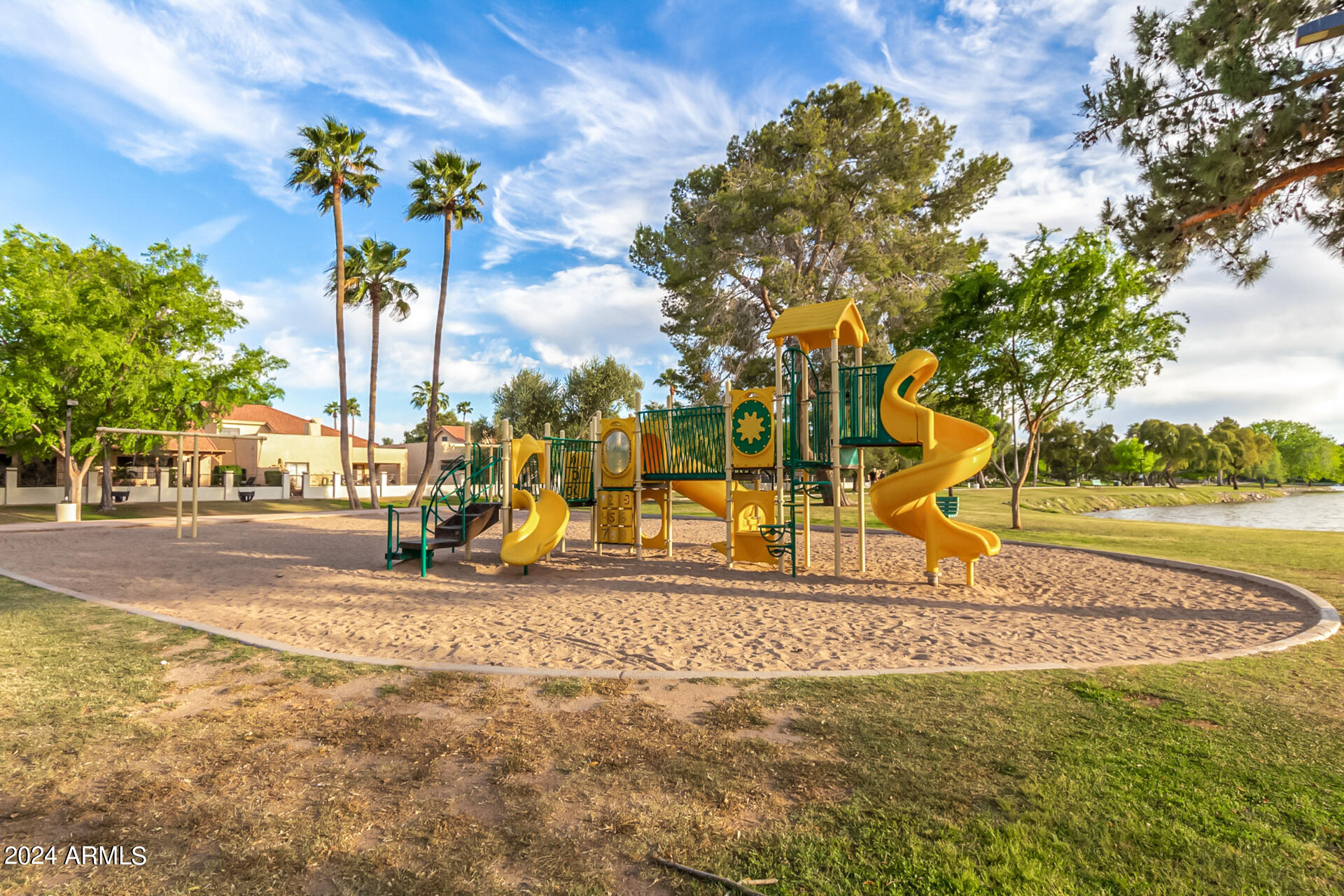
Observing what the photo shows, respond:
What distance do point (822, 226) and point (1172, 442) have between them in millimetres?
76889

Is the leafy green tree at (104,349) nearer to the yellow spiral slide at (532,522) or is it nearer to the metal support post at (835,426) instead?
the yellow spiral slide at (532,522)

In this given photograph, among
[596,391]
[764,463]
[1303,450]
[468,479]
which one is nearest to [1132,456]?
[1303,450]

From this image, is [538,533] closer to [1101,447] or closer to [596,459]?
[596,459]

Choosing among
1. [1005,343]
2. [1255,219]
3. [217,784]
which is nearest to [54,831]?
[217,784]

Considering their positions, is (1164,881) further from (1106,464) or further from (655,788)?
(1106,464)

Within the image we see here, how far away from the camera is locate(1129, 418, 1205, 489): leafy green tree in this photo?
77.7 meters

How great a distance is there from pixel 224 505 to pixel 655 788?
37233 millimetres

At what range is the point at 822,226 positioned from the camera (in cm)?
2477

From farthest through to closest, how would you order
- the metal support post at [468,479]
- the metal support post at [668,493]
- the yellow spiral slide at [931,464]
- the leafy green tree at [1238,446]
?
the leafy green tree at [1238,446] → the metal support post at [668,493] → the metal support post at [468,479] → the yellow spiral slide at [931,464]

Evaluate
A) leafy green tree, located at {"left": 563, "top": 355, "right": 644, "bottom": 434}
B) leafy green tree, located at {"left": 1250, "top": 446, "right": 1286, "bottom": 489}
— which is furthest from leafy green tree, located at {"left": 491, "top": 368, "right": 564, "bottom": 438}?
leafy green tree, located at {"left": 1250, "top": 446, "right": 1286, "bottom": 489}

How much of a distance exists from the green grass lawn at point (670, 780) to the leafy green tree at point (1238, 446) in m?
93.5

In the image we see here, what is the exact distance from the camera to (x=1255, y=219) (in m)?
9.73

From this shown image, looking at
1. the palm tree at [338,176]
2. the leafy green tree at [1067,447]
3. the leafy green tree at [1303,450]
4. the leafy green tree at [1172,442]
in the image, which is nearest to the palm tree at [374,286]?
the palm tree at [338,176]

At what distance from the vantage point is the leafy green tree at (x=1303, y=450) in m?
93.4
